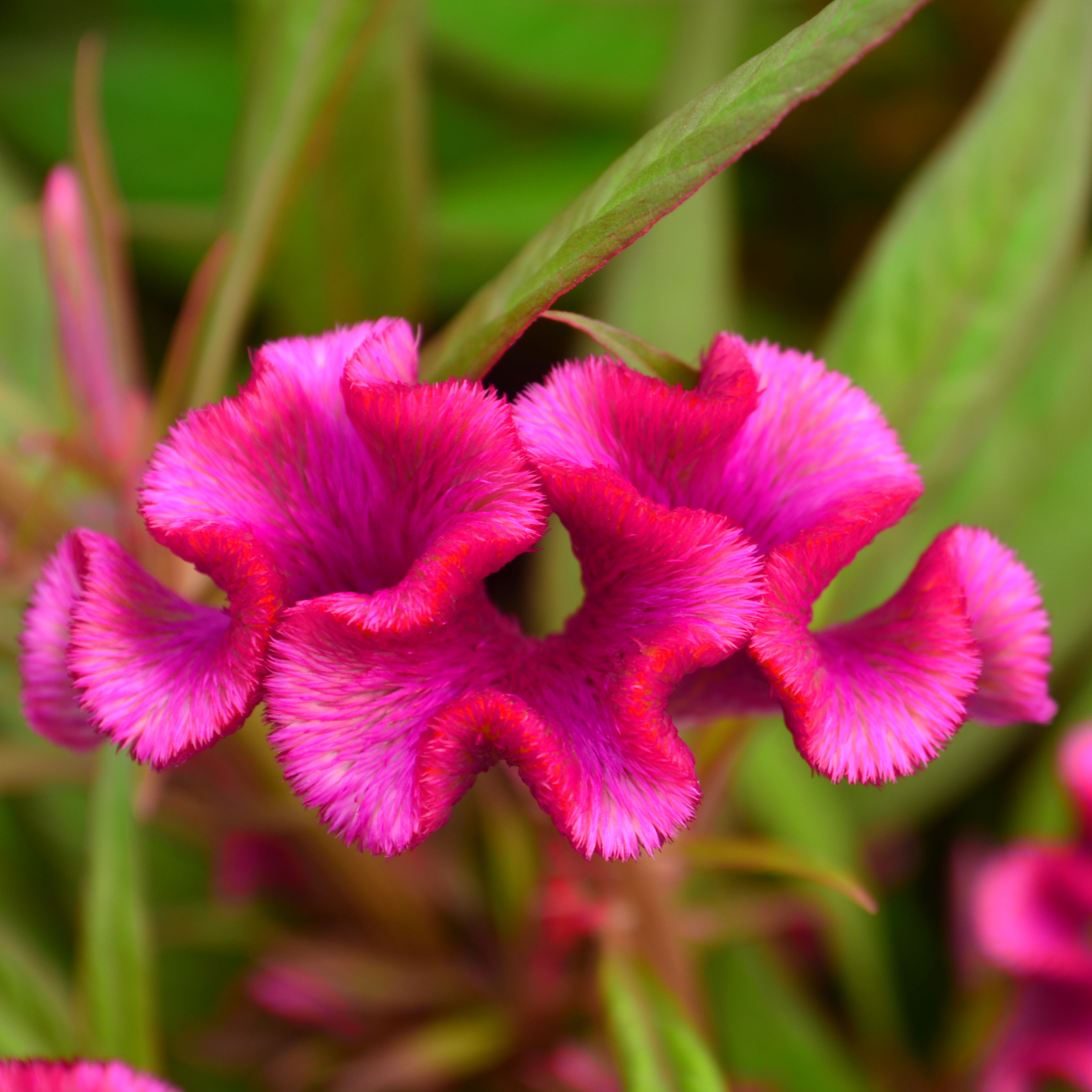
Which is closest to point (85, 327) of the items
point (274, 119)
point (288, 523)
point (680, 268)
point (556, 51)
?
point (274, 119)

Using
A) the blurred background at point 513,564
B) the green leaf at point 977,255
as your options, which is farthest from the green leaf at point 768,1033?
the green leaf at point 977,255

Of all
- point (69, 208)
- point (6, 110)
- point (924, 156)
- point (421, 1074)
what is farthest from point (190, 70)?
point (421, 1074)

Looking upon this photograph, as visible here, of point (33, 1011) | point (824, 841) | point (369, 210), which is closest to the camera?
point (33, 1011)

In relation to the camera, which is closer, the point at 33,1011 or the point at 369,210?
the point at 33,1011

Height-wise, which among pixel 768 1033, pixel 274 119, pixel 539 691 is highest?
pixel 274 119

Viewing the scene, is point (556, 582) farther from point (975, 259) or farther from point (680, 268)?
point (975, 259)
